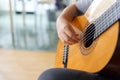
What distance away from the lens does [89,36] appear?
1.01 m

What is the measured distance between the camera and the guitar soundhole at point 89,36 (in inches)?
38.7

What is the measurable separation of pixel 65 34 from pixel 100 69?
33 cm

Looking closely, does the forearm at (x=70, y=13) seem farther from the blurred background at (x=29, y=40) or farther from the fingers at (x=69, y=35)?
the blurred background at (x=29, y=40)

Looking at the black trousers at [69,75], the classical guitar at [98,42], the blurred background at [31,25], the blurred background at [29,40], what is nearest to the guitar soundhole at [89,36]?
the classical guitar at [98,42]

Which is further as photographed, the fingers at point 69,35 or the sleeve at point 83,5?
the sleeve at point 83,5

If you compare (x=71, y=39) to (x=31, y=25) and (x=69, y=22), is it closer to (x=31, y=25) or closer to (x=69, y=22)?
(x=69, y=22)

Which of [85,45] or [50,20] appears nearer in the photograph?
[85,45]

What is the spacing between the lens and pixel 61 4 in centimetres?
337

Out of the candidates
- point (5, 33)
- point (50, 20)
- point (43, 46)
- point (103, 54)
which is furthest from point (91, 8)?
point (50, 20)

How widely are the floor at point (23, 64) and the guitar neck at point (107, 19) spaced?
1.10 meters

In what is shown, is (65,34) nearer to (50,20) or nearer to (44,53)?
(44,53)

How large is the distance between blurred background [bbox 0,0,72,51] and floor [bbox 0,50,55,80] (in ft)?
0.58

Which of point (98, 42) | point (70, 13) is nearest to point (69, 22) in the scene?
point (70, 13)

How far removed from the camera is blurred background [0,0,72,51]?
106 inches
